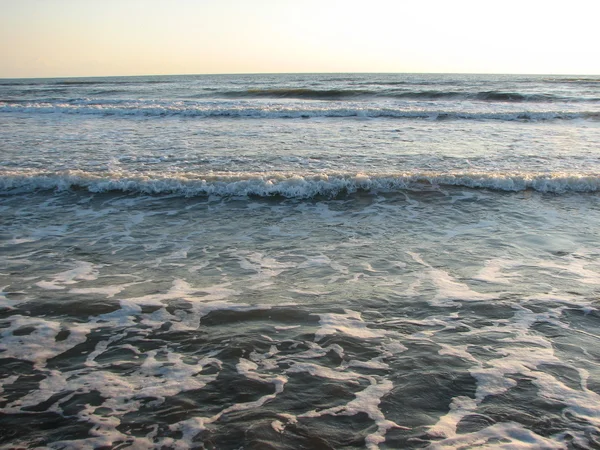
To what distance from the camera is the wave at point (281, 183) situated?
367 inches

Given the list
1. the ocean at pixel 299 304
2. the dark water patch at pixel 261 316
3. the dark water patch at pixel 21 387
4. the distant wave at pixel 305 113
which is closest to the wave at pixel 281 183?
the ocean at pixel 299 304

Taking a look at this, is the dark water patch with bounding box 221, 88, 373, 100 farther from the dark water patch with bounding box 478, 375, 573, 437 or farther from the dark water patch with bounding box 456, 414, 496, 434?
the dark water patch with bounding box 456, 414, 496, 434

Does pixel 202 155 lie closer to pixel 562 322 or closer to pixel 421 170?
pixel 421 170

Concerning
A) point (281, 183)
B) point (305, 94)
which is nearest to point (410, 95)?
point (305, 94)

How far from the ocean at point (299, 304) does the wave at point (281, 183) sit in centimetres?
4

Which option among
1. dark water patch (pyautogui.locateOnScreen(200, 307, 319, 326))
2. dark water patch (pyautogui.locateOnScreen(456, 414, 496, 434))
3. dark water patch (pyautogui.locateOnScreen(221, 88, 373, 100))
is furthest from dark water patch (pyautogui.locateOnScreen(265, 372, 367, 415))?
dark water patch (pyautogui.locateOnScreen(221, 88, 373, 100))

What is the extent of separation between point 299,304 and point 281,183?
489cm

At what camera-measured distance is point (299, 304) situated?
4824mm

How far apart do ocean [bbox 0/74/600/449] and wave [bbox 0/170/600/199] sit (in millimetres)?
44

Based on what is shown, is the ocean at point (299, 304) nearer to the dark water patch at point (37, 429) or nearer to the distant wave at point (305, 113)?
the dark water patch at point (37, 429)

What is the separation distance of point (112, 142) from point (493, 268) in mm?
12727

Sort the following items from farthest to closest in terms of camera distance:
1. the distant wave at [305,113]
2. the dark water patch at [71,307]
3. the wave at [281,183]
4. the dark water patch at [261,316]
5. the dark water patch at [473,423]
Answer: the distant wave at [305,113], the wave at [281,183], the dark water patch at [71,307], the dark water patch at [261,316], the dark water patch at [473,423]

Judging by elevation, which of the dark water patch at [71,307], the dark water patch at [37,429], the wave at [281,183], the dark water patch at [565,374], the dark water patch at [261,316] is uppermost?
the wave at [281,183]

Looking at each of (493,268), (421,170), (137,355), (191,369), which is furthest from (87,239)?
(421,170)
